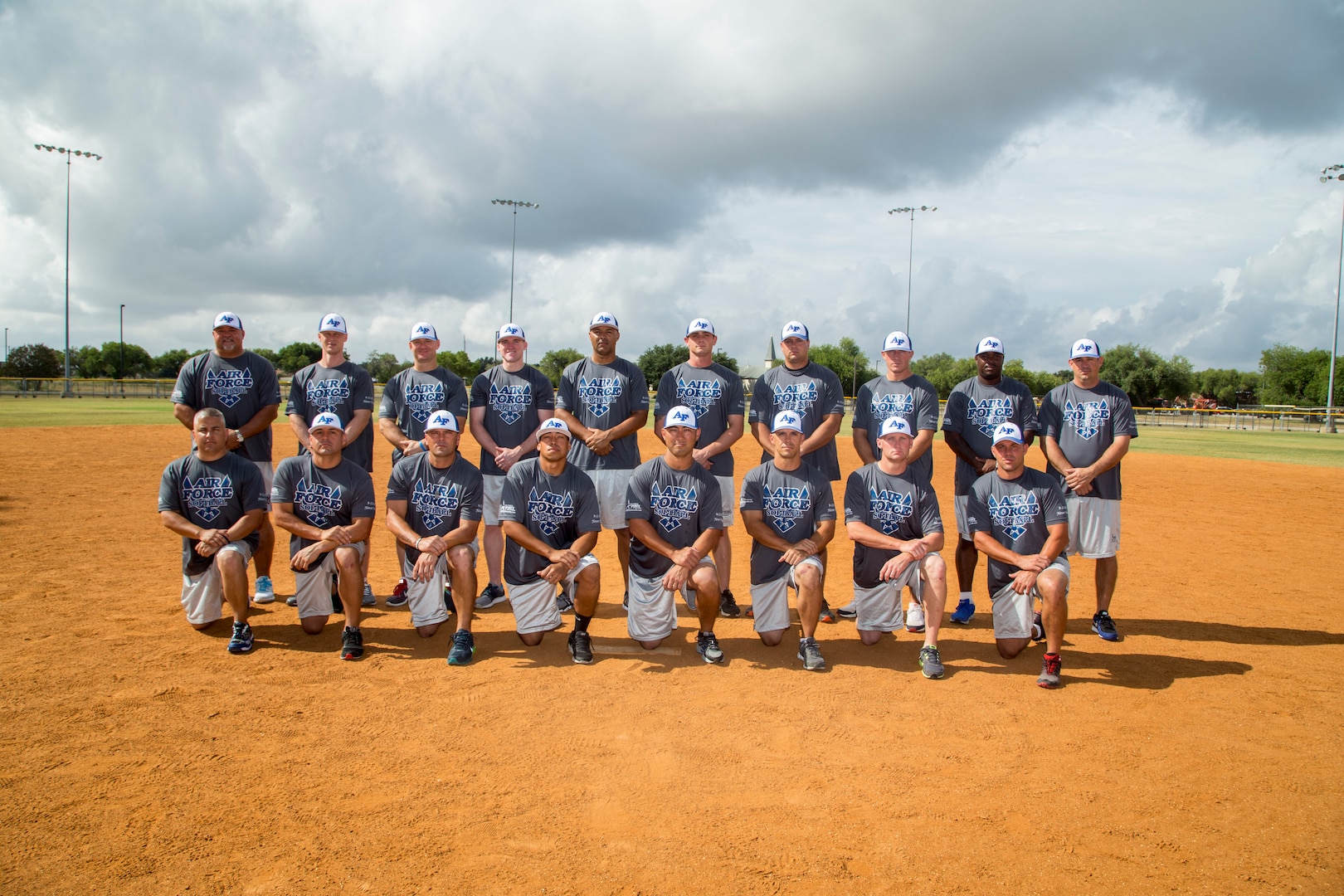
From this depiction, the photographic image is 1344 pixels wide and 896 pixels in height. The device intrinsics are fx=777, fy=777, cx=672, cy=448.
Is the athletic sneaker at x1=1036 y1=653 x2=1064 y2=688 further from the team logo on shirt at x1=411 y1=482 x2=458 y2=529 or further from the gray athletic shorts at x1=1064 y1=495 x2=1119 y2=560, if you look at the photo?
the team logo on shirt at x1=411 y1=482 x2=458 y2=529

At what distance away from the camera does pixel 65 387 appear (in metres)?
51.6

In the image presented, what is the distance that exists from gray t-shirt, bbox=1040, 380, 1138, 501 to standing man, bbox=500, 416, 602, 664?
416 centimetres

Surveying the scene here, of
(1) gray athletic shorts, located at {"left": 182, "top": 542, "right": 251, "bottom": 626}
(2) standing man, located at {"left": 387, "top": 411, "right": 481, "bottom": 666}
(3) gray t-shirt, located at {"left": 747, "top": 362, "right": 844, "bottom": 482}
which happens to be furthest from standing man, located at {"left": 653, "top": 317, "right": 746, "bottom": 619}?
(1) gray athletic shorts, located at {"left": 182, "top": 542, "right": 251, "bottom": 626}

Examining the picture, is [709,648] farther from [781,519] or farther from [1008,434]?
[1008,434]

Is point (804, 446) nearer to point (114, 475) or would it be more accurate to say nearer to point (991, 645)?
point (991, 645)

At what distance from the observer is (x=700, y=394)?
7.07 meters

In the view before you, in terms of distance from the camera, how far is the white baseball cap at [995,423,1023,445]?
19.3 feet

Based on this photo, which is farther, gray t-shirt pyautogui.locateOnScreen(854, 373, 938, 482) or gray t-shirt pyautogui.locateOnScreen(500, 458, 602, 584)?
gray t-shirt pyautogui.locateOnScreen(854, 373, 938, 482)

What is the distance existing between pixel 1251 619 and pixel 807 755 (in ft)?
17.5

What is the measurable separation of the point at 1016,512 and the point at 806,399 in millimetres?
2012

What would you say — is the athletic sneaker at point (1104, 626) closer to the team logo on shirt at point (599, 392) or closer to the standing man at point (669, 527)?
the standing man at point (669, 527)

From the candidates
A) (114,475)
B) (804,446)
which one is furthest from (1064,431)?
(114,475)

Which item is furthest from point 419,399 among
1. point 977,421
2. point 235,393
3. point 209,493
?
point 977,421

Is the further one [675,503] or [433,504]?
[433,504]
